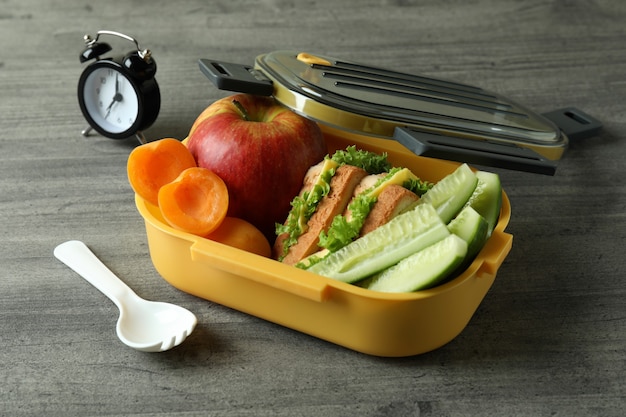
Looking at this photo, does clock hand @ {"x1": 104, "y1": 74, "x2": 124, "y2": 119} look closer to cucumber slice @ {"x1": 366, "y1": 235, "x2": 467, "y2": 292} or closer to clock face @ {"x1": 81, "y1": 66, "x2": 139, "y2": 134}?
clock face @ {"x1": 81, "y1": 66, "x2": 139, "y2": 134}

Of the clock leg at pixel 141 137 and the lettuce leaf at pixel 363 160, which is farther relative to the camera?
the clock leg at pixel 141 137

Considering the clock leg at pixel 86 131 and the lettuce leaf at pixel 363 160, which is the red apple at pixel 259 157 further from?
the clock leg at pixel 86 131

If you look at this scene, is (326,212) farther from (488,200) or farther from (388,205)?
(488,200)

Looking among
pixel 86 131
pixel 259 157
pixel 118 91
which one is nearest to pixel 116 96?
pixel 118 91

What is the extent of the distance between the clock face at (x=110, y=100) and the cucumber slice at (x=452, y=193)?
80 centimetres

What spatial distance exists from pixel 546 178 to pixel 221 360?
0.96m

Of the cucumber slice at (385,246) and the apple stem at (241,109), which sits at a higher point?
the apple stem at (241,109)

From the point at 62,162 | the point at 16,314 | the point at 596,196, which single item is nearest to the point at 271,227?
the point at 16,314

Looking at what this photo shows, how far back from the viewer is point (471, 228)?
1.25 m

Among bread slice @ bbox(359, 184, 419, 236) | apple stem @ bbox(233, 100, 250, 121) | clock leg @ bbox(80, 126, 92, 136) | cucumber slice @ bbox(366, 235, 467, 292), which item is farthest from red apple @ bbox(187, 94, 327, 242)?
clock leg @ bbox(80, 126, 92, 136)

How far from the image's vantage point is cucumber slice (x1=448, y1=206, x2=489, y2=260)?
1.25 metres

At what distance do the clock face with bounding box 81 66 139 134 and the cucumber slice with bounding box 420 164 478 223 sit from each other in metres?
0.80

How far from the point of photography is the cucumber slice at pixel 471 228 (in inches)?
49.1

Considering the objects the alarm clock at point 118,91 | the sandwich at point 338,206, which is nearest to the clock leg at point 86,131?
the alarm clock at point 118,91
